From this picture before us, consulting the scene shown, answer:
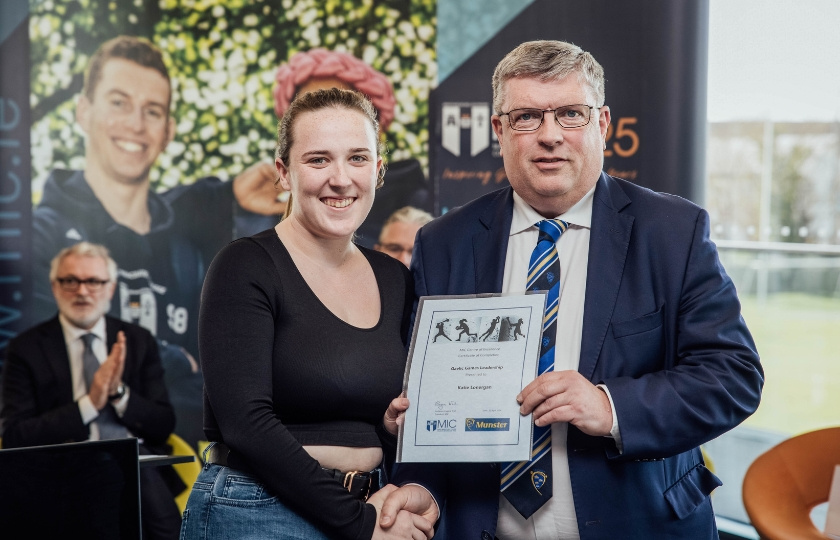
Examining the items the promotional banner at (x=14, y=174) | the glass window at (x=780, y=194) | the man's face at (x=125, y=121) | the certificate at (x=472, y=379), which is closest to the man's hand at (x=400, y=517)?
the certificate at (x=472, y=379)

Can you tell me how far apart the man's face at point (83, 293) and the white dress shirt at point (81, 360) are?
36 mm

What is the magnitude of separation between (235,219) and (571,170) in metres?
2.78

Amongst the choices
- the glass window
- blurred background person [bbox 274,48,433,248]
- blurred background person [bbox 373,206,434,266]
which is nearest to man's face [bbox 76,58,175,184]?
blurred background person [bbox 274,48,433,248]

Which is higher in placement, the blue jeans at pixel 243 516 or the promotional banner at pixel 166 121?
the promotional banner at pixel 166 121

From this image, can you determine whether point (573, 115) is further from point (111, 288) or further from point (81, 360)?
point (81, 360)

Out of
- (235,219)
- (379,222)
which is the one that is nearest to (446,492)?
(379,222)

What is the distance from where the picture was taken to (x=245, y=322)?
202cm

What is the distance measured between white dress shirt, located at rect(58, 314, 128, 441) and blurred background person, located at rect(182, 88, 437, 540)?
2.70 metres

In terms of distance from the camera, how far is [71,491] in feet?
6.44

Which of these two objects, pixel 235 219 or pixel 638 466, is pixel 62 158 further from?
pixel 638 466

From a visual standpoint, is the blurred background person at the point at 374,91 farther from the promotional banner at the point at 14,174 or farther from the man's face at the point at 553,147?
the man's face at the point at 553,147

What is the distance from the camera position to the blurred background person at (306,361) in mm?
1995

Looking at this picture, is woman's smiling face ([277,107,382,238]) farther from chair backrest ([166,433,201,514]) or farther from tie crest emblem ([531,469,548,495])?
chair backrest ([166,433,201,514])

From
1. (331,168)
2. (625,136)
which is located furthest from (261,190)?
(331,168)
